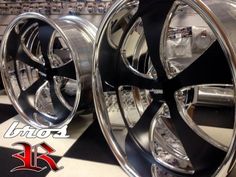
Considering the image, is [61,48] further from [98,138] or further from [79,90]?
[98,138]

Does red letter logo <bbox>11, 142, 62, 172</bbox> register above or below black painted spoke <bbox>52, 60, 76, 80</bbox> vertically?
below

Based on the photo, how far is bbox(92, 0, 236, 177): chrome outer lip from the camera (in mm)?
590

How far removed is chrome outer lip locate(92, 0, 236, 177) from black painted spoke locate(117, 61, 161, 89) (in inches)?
3.7

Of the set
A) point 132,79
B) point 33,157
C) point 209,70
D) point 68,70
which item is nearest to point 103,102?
point 132,79

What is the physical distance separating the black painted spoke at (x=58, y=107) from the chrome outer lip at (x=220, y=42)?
0.28 meters

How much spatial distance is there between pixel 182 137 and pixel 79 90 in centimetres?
49

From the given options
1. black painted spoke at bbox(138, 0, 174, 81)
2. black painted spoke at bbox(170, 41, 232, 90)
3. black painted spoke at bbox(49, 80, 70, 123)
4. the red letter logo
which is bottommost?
the red letter logo

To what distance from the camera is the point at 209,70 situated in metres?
0.71

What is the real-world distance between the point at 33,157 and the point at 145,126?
50 centimetres

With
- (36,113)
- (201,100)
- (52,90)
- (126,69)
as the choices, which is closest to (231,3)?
(126,69)

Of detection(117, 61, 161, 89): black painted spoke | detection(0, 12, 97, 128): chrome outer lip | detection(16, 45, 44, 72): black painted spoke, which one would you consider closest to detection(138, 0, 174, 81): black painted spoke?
detection(117, 61, 161, 89): black painted spoke

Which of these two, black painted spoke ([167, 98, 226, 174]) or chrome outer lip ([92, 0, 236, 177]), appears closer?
chrome outer lip ([92, 0, 236, 177])

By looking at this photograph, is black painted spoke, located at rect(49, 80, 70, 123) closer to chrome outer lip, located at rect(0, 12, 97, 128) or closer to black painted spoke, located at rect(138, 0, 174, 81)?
chrome outer lip, located at rect(0, 12, 97, 128)

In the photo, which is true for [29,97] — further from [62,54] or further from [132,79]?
[132,79]
